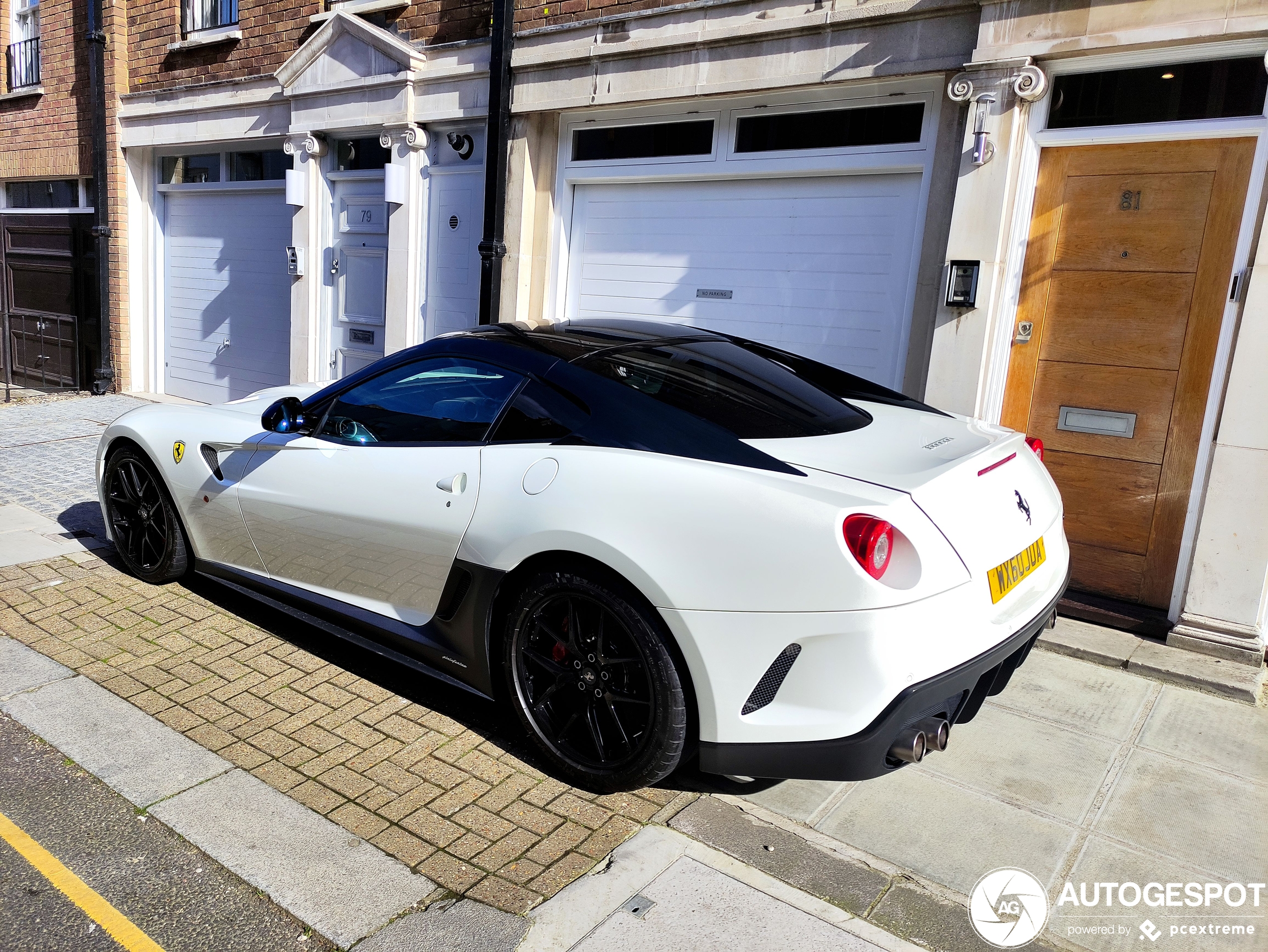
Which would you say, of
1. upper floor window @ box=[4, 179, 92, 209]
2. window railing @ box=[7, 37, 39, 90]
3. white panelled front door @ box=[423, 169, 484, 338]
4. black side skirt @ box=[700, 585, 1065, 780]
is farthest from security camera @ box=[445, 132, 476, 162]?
window railing @ box=[7, 37, 39, 90]

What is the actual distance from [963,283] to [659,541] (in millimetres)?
3580

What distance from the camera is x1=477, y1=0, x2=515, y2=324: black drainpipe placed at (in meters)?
7.78

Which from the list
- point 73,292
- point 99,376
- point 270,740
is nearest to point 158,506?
point 270,740

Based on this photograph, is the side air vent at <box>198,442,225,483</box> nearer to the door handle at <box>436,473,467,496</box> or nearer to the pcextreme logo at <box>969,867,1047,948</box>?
the door handle at <box>436,473,467,496</box>

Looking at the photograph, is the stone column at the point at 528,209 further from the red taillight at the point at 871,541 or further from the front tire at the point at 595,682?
the red taillight at the point at 871,541

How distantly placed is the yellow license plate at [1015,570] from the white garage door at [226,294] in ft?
28.6

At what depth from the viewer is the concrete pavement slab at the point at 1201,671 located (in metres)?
4.30

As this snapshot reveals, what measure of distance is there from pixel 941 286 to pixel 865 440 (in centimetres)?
292

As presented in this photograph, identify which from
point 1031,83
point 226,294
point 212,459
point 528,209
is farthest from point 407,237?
point 1031,83

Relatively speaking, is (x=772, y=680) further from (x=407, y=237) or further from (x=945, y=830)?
(x=407, y=237)

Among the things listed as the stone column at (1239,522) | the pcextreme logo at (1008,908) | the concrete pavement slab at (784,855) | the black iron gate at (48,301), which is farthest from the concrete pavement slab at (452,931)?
the black iron gate at (48,301)

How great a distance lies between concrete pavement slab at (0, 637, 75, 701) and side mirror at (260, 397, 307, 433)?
4.22 ft

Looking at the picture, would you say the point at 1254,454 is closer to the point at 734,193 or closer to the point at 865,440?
the point at 865,440

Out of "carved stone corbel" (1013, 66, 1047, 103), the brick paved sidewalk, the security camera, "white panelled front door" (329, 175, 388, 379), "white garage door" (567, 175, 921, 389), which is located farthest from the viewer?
"white panelled front door" (329, 175, 388, 379)
